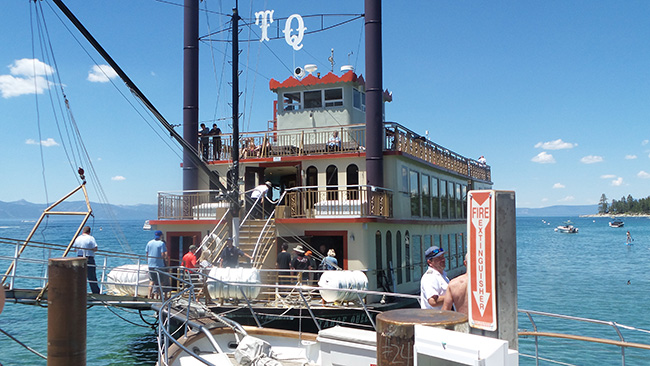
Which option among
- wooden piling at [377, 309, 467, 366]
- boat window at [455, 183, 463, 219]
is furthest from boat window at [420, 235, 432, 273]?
wooden piling at [377, 309, 467, 366]

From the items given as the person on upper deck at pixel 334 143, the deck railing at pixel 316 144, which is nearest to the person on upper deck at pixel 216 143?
the deck railing at pixel 316 144

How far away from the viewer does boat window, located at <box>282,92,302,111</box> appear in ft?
72.6

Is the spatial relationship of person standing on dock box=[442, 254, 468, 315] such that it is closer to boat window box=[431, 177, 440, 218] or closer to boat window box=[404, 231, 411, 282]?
boat window box=[404, 231, 411, 282]

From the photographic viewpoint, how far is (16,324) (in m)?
23.9

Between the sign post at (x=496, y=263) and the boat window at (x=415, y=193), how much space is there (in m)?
16.1

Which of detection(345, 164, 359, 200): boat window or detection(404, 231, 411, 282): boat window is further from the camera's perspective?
detection(404, 231, 411, 282): boat window

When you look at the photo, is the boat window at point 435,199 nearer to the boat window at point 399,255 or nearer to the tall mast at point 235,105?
the boat window at point 399,255

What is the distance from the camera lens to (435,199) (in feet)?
76.5

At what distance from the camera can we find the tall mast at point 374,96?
1741 cm

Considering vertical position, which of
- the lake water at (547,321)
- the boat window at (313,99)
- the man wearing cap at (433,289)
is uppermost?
the boat window at (313,99)

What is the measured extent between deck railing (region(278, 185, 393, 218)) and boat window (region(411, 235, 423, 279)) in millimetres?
2865

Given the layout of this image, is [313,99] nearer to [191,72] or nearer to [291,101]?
[291,101]

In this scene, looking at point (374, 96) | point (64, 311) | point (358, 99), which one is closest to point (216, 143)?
point (358, 99)

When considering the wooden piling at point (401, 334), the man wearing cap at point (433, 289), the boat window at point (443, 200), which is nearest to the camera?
the wooden piling at point (401, 334)
